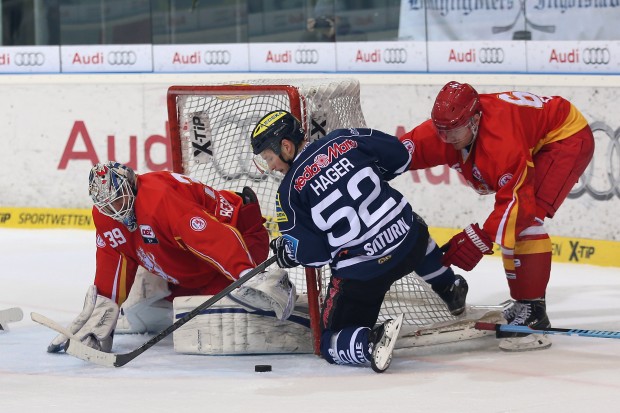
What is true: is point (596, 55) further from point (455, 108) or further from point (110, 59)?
point (110, 59)

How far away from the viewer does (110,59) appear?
7.91m

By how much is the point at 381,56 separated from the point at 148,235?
3.20 m

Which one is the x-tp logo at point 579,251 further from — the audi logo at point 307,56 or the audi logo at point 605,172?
the audi logo at point 307,56

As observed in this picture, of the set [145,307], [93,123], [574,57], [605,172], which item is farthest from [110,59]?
[145,307]

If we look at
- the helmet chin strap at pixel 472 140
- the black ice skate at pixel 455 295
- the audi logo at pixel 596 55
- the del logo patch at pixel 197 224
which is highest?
the audi logo at pixel 596 55

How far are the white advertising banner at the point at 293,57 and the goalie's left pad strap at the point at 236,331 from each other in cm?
333

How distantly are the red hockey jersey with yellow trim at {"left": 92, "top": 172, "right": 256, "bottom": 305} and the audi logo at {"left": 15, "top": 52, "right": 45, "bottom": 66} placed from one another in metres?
3.72

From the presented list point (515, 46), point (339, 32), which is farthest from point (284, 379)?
point (339, 32)

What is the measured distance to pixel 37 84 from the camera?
25.2ft

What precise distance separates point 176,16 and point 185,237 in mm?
4111

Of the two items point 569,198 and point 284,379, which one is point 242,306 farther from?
point 569,198

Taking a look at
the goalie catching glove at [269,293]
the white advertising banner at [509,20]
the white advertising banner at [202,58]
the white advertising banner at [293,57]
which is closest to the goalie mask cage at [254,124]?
the goalie catching glove at [269,293]

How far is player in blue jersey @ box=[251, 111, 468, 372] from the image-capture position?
3979 mm

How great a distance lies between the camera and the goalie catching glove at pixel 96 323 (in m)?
4.36
